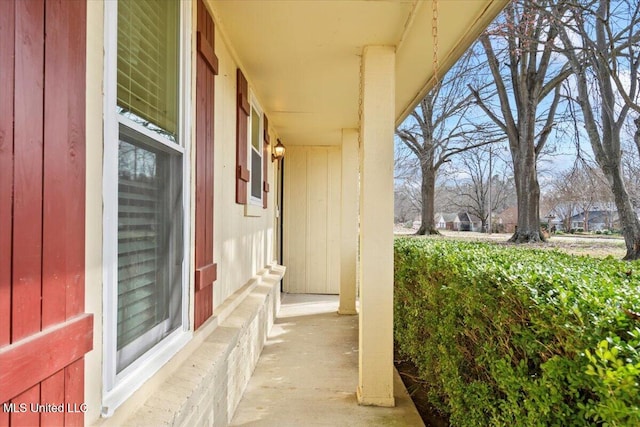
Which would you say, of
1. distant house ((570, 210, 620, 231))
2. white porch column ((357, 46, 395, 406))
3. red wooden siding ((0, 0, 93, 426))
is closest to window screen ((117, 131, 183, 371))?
red wooden siding ((0, 0, 93, 426))

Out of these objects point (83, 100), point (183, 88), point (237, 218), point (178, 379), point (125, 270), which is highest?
point (183, 88)

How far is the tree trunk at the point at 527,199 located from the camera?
7.52 meters

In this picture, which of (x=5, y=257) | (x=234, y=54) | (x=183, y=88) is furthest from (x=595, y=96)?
(x=5, y=257)

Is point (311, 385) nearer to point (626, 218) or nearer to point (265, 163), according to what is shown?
point (265, 163)

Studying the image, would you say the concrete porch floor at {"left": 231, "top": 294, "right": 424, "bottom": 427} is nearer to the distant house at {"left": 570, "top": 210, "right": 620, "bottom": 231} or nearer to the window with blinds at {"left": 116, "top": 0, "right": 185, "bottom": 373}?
the window with blinds at {"left": 116, "top": 0, "right": 185, "bottom": 373}

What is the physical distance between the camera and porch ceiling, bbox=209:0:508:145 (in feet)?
7.43

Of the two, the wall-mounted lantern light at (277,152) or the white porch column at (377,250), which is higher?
the wall-mounted lantern light at (277,152)

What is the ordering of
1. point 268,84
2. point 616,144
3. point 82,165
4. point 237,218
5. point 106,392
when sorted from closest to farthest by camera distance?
point 82,165 → point 106,392 → point 237,218 → point 268,84 → point 616,144

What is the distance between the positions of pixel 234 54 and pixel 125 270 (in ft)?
7.04

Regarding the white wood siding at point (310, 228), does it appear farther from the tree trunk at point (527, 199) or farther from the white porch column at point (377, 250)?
the white porch column at point (377, 250)

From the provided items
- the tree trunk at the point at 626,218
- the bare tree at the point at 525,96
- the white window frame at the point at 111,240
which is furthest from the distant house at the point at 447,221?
the white window frame at the point at 111,240

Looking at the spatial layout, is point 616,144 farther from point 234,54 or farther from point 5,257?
point 5,257

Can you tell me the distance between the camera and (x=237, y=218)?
314 centimetres

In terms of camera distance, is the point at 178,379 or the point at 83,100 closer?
the point at 83,100
